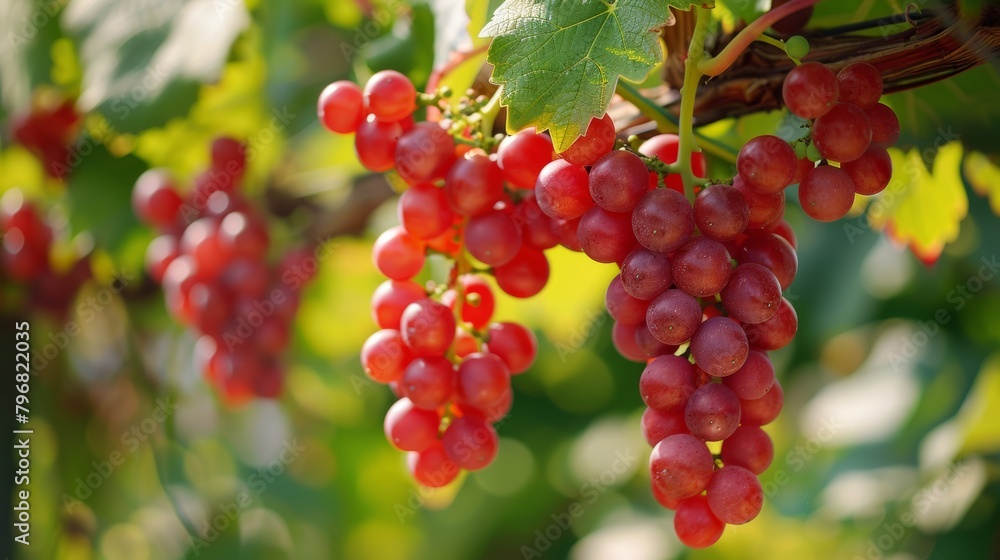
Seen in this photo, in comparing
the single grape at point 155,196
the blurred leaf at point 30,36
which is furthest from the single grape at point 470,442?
the blurred leaf at point 30,36

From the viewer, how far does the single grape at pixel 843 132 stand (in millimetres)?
591

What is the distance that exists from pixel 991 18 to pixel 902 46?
59mm

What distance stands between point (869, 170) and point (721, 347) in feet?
0.60

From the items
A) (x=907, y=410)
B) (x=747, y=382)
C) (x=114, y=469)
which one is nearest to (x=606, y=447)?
(x=907, y=410)

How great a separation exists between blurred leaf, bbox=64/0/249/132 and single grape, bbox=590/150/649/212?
813mm

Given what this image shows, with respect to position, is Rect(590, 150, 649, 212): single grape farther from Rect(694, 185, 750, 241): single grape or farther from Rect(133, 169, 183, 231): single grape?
Rect(133, 169, 183, 231): single grape

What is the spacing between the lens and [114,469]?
1.82 metres

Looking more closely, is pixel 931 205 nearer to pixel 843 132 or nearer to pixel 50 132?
pixel 843 132

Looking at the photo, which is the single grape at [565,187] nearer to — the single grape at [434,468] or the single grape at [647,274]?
the single grape at [647,274]

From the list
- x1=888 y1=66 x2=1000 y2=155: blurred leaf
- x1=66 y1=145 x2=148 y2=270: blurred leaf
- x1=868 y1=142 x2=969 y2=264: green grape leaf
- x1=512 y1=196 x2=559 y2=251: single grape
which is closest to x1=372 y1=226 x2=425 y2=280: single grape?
x1=512 y1=196 x2=559 y2=251: single grape

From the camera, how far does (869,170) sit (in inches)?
24.3

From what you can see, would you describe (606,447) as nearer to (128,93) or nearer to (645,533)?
(645,533)

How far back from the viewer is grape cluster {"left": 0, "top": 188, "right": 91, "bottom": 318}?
1.60 meters

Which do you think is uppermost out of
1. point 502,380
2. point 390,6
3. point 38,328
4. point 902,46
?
point 902,46
